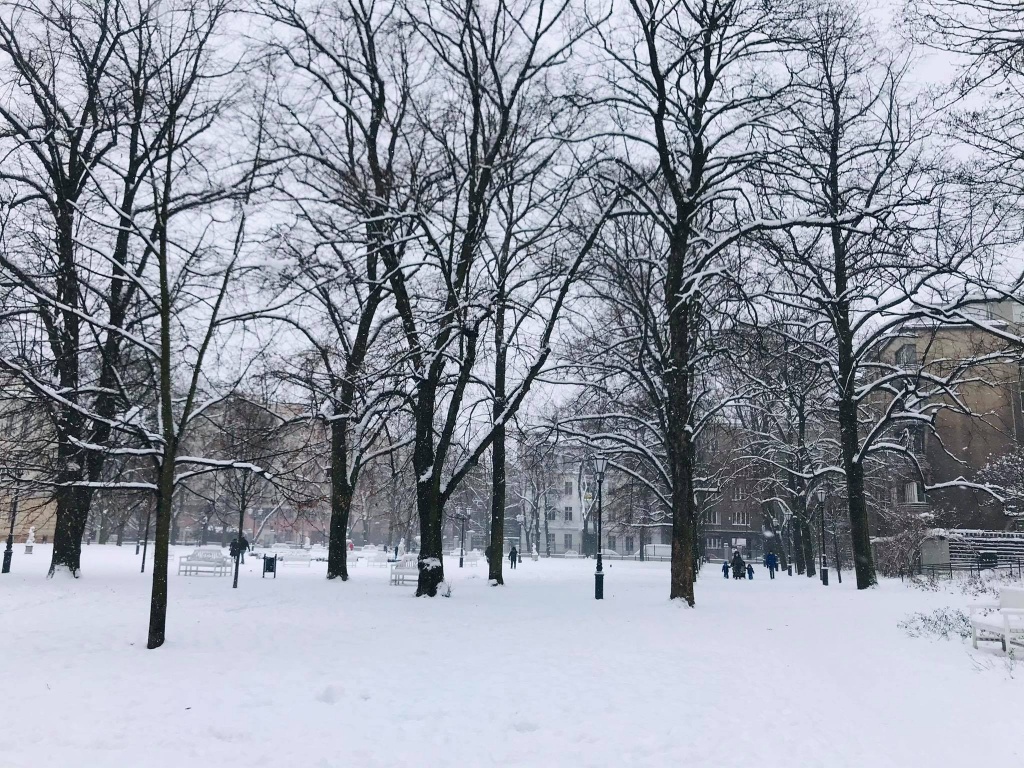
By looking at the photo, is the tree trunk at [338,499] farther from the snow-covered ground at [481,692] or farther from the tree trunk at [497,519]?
the snow-covered ground at [481,692]

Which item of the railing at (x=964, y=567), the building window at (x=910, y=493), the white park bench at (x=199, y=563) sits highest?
the building window at (x=910, y=493)

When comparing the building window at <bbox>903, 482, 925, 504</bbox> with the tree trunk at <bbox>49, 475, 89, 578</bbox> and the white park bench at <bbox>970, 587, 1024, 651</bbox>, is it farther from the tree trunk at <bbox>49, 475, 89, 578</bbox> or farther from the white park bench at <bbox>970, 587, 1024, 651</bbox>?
the tree trunk at <bbox>49, 475, 89, 578</bbox>

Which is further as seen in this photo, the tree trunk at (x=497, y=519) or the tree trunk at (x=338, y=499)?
the tree trunk at (x=497, y=519)

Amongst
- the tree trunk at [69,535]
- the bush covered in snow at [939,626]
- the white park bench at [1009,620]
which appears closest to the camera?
the white park bench at [1009,620]

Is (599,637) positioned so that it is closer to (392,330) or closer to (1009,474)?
(392,330)

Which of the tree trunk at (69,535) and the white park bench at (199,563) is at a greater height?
the tree trunk at (69,535)

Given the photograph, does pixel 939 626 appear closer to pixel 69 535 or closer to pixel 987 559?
pixel 69 535

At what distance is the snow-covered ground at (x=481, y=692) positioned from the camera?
20.5 ft

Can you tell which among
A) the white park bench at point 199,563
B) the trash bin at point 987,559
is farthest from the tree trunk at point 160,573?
the trash bin at point 987,559

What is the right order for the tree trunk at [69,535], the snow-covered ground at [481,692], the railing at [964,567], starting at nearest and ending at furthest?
the snow-covered ground at [481,692]
the tree trunk at [69,535]
the railing at [964,567]

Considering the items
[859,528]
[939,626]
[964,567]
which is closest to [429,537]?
[939,626]

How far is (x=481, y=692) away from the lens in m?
8.02

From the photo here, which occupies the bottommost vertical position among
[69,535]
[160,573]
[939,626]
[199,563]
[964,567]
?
[964,567]

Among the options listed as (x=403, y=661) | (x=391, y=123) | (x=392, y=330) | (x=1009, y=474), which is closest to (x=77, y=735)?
(x=403, y=661)
